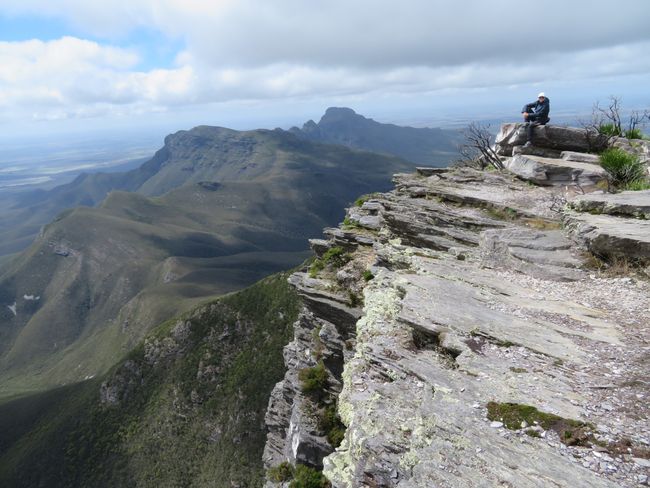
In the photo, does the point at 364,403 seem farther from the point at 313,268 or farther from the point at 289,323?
the point at 289,323

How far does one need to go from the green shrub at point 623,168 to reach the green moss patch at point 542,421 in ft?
67.4

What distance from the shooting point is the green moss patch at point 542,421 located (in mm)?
10516

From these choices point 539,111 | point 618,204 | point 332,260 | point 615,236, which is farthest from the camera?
point 539,111

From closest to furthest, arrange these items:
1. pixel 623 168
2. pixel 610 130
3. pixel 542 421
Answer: pixel 542 421 → pixel 623 168 → pixel 610 130

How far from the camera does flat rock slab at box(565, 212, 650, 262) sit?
56.7 feet

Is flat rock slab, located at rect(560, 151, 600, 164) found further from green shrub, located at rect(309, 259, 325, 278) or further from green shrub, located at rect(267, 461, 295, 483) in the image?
green shrub, located at rect(267, 461, 295, 483)

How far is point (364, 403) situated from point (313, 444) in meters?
17.9

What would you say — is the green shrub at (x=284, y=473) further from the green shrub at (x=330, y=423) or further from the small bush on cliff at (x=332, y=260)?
the small bush on cliff at (x=332, y=260)

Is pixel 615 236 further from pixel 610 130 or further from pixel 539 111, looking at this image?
pixel 610 130

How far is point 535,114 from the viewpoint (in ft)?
105

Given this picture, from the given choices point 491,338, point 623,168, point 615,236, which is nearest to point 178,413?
point 491,338

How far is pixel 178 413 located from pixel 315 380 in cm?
10865

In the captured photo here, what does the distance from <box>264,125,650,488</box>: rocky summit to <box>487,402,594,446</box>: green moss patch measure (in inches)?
1.5

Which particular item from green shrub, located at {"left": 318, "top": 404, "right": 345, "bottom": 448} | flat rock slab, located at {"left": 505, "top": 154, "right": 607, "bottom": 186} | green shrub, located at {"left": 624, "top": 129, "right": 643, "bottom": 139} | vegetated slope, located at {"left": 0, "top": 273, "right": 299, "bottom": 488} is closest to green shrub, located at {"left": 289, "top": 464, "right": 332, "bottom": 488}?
green shrub, located at {"left": 318, "top": 404, "right": 345, "bottom": 448}
